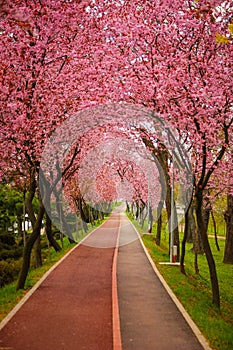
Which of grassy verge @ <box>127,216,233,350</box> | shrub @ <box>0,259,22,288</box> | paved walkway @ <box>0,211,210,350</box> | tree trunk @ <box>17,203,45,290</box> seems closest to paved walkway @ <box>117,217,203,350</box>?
paved walkway @ <box>0,211,210,350</box>

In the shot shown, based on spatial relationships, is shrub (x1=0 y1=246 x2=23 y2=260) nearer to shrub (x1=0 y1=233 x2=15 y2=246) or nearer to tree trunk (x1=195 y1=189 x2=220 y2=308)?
shrub (x1=0 y1=233 x2=15 y2=246)

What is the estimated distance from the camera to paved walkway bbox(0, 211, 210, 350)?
8742 millimetres

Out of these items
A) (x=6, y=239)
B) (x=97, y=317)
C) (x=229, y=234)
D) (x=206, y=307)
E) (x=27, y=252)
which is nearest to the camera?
(x=97, y=317)

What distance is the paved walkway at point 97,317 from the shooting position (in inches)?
344

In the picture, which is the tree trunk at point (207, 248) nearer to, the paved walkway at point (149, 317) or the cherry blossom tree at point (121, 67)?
the cherry blossom tree at point (121, 67)

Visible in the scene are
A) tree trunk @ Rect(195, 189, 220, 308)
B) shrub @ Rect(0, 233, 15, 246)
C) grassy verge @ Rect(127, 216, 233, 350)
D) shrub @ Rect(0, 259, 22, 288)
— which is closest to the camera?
grassy verge @ Rect(127, 216, 233, 350)

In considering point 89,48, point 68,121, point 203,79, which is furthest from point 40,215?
point 203,79

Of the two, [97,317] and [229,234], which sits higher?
[229,234]

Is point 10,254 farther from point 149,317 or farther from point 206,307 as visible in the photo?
point 149,317

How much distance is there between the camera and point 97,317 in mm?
10711

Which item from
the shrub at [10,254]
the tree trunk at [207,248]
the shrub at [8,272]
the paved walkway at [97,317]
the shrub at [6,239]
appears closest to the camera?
the paved walkway at [97,317]

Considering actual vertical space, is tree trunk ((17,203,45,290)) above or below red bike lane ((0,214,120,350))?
above

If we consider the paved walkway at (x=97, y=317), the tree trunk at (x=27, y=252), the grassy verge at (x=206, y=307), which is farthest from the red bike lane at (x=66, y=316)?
the grassy verge at (x=206, y=307)

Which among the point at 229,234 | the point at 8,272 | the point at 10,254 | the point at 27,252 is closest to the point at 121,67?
the point at 27,252
